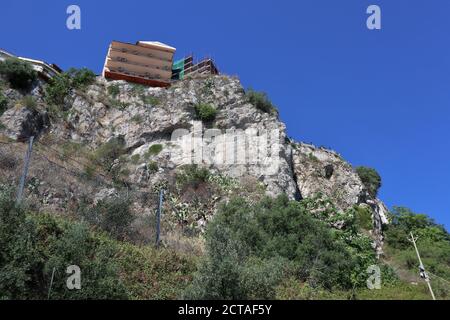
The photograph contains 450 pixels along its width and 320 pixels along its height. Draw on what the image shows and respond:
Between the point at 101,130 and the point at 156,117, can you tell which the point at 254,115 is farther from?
the point at 101,130

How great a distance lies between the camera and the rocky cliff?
87.3 feet

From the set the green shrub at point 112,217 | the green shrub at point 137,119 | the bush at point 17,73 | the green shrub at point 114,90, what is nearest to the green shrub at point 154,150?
the green shrub at point 137,119

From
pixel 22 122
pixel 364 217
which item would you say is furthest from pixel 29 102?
pixel 364 217

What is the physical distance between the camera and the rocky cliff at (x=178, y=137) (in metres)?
26.6

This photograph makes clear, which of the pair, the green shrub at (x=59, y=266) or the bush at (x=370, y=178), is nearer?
the green shrub at (x=59, y=266)

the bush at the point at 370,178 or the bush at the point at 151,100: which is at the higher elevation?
the bush at the point at 151,100

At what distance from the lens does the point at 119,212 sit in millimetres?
15023

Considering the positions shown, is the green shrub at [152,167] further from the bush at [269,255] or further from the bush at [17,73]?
the bush at [17,73]

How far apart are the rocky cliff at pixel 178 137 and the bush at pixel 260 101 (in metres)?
0.44

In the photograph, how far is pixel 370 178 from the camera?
45188 mm

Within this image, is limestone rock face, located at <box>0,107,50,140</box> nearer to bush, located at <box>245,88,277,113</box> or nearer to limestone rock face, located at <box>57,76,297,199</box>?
limestone rock face, located at <box>57,76,297,199</box>

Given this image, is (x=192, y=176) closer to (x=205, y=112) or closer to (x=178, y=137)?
(x=178, y=137)

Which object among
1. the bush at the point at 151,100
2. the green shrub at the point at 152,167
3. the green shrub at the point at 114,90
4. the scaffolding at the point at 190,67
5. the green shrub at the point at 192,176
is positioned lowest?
the green shrub at the point at 192,176
